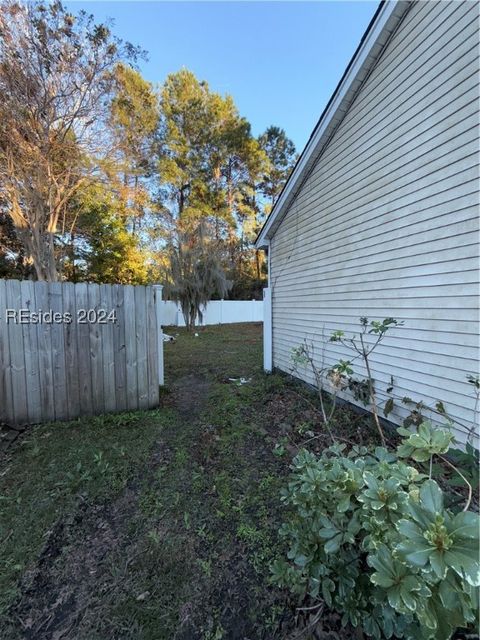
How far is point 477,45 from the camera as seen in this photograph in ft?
7.63

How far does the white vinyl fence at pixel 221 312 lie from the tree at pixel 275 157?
744 cm

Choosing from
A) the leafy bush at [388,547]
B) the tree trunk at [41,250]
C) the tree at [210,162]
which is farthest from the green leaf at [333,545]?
the tree at [210,162]

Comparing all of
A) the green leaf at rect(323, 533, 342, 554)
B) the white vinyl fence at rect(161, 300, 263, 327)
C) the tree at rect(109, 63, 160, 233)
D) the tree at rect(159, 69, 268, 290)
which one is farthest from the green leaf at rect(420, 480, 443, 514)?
the tree at rect(159, 69, 268, 290)

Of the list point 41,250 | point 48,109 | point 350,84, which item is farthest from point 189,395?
point 48,109

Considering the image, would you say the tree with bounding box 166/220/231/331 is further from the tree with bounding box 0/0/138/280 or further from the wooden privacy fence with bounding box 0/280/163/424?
the wooden privacy fence with bounding box 0/280/163/424

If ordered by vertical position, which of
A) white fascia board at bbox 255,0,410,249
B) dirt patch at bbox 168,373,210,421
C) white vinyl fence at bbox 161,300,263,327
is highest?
white fascia board at bbox 255,0,410,249

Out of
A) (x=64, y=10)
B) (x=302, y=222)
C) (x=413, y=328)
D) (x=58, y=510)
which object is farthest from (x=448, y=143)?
(x=64, y=10)

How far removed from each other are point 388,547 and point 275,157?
78.1ft

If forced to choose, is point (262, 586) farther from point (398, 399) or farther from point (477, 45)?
point (477, 45)

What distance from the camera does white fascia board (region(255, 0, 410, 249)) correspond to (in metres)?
3.07

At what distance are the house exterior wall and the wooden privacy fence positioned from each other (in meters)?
2.64

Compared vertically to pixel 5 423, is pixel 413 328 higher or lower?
higher

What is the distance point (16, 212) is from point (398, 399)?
12.1m

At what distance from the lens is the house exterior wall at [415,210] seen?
96.0 inches
